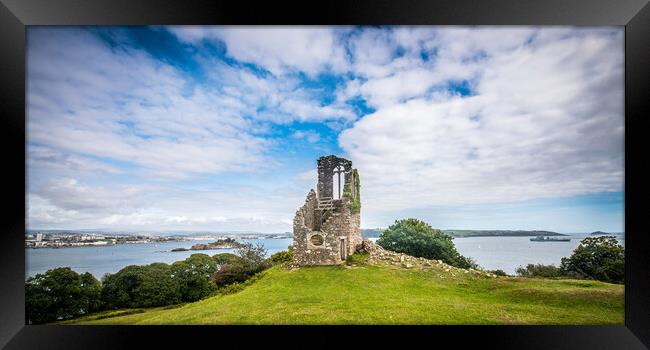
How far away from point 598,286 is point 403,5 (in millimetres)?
8053

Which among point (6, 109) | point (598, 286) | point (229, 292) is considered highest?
point (6, 109)

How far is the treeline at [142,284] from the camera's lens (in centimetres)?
711

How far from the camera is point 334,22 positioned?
195 inches

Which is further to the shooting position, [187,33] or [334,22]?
[187,33]

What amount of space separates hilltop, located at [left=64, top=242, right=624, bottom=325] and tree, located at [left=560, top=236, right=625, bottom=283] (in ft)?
10.0

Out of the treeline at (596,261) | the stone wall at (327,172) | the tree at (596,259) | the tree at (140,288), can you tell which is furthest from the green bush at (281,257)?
the tree at (596,259)

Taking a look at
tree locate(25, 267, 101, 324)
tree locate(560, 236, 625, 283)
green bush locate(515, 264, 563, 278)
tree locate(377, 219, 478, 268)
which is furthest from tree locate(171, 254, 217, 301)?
tree locate(560, 236, 625, 283)

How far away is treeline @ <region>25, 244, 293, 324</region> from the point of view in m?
7.11

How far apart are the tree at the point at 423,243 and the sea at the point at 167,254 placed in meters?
1.46

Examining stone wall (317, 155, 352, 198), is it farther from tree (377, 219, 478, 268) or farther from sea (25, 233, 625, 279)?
tree (377, 219, 478, 268)

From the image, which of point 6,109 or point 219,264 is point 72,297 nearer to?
point 219,264

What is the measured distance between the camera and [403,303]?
6680mm

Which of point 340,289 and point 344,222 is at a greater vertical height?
→ point 344,222

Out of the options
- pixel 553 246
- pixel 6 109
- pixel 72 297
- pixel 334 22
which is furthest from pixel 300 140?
pixel 553 246
